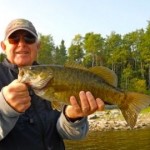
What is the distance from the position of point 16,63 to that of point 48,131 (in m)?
0.95

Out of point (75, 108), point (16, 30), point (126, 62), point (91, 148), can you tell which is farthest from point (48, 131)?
point (126, 62)

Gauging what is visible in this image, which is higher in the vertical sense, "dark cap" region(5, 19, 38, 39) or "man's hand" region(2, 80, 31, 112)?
"dark cap" region(5, 19, 38, 39)

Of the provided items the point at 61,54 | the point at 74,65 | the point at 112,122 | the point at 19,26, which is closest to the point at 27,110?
the point at 74,65

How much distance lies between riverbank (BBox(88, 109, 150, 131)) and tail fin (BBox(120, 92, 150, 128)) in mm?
32553

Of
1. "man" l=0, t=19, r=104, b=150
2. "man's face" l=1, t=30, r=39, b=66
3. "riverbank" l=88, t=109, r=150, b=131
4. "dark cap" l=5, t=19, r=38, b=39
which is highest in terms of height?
"dark cap" l=5, t=19, r=38, b=39

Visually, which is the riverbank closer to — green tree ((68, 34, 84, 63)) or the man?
the man

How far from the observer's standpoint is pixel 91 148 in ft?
80.1

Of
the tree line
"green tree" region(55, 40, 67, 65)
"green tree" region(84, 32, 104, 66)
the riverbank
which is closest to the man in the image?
the riverbank

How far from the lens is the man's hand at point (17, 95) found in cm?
431

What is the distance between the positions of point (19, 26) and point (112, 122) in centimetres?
3716

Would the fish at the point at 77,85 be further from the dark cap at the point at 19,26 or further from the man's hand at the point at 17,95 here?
the dark cap at the point at 19,26

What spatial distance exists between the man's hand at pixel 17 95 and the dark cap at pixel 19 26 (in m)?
1.33

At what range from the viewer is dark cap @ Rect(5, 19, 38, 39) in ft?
18.1

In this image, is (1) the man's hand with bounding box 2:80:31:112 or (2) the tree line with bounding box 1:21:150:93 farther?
(2) the tree line with bounding box 1:21:150:93
